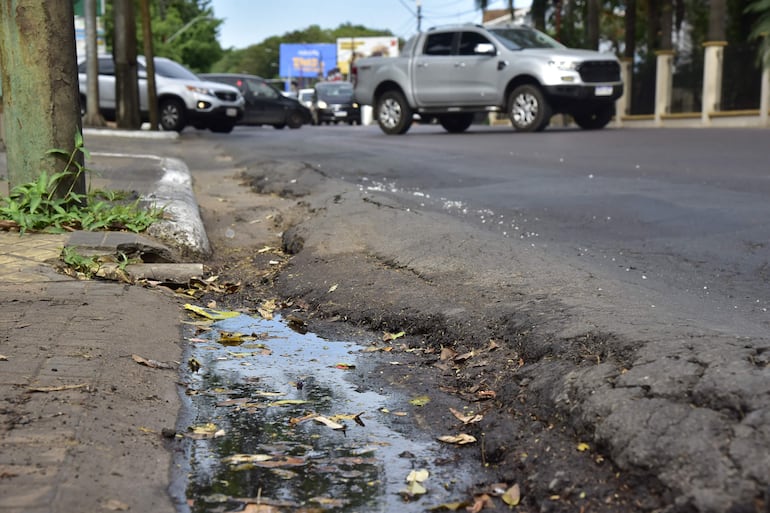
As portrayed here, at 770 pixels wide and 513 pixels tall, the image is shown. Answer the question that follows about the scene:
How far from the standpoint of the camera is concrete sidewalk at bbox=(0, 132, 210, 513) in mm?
2445

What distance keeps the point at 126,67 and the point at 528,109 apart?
8009 mm

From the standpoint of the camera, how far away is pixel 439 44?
19.7 meters

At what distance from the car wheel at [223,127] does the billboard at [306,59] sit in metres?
89.6

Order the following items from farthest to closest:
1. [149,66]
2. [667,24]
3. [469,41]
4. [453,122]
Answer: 1. [667,24]
2. [149,66]
3. [453,122]
4. [469,41]

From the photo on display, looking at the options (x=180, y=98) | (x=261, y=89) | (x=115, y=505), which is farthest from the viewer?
(x=261, y=89)

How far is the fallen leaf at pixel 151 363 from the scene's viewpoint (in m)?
3.58

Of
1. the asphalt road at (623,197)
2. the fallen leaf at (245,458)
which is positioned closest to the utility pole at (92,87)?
the asphalt road at (623,197)

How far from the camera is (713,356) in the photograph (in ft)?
9.52

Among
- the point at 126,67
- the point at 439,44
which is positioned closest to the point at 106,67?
the point at 126,67

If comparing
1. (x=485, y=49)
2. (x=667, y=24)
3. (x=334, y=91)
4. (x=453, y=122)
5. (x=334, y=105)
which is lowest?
(x=453, y=122)

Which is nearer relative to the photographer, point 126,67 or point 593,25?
point 126,67

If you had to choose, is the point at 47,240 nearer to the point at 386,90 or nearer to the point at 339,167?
the point at 339,167

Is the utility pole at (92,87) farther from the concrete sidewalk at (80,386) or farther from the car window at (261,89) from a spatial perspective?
the concrete sidewalk at (80,386)

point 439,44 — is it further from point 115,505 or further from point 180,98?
point 115,505
